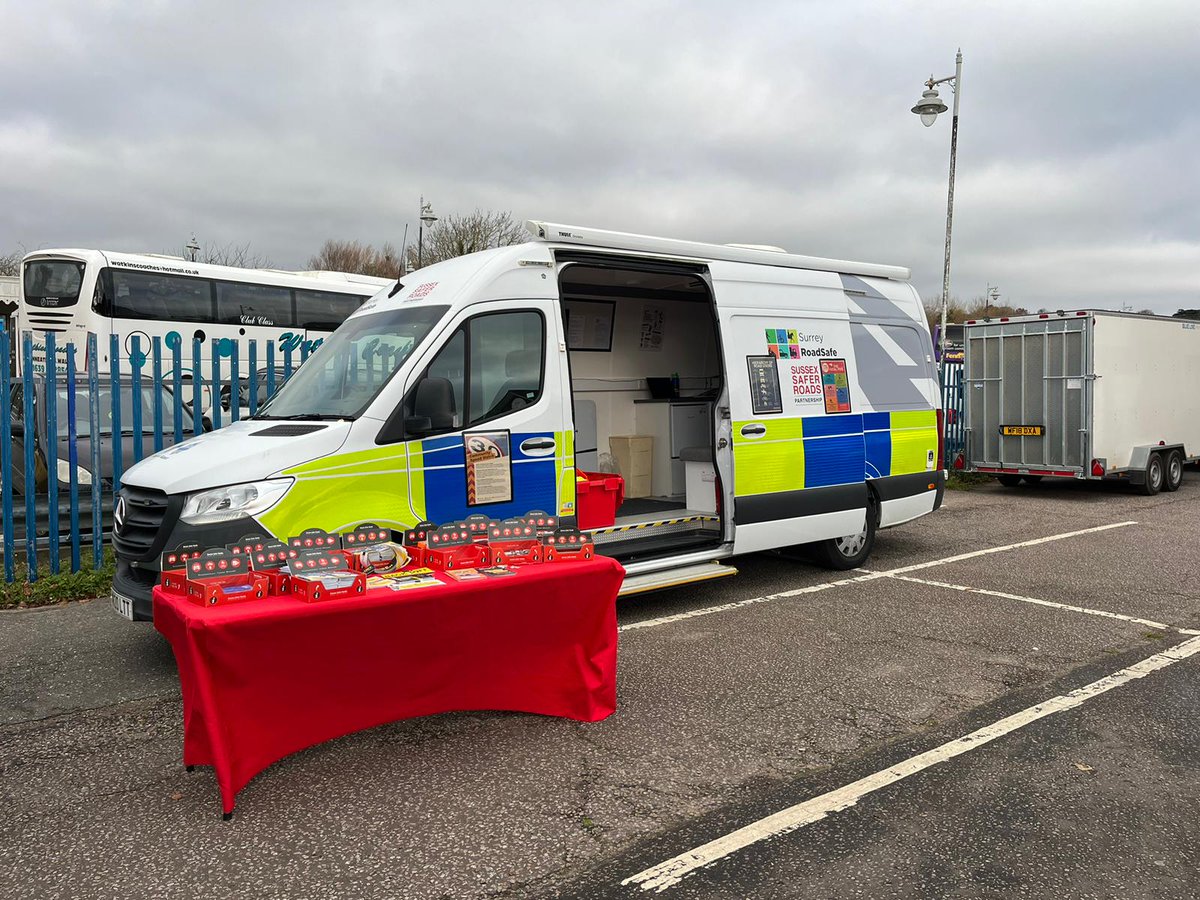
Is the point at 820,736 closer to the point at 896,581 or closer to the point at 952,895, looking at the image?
the point at 952,895

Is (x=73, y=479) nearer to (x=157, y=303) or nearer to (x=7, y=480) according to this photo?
(x=7, y=480)

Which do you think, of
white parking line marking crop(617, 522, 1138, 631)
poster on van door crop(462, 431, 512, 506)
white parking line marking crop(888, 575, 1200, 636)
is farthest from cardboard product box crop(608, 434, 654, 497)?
poster on van door crop(462, 431, 512, 506)

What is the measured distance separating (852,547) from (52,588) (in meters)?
6.77

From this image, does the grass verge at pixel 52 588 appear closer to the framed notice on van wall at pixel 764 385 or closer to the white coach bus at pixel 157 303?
the framed notice on van wall at pixel 764 385

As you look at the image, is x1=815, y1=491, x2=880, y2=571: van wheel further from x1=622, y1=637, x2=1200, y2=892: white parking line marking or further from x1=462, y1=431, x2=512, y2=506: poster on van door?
x1=462, y1=431, x2=512, y2=506: poster on van door

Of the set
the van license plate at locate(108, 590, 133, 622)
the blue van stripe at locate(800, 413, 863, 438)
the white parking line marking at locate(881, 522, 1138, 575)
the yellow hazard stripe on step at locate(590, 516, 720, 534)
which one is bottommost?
the white parking line marking at locate(881, 522, 1138, 575)

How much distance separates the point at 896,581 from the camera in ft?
26.2

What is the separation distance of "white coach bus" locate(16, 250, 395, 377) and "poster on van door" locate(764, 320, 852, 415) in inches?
390

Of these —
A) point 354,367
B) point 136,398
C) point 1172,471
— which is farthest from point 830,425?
point 1172,471

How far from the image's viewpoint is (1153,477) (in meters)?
14.8

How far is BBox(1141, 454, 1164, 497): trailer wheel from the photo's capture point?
14.5 m

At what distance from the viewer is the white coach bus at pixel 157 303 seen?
16.3 metres

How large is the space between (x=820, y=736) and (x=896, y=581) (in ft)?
12.6

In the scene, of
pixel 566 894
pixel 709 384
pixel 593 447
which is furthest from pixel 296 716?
pixel 709 384
